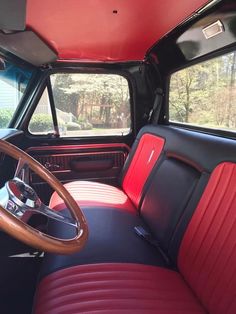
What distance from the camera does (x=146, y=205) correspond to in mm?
2025

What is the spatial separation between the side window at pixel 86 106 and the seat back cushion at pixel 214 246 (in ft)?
5.67

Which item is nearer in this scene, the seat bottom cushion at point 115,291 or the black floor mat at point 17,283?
the seat bottom cushion at point 115,291

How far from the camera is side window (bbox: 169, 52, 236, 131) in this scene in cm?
189

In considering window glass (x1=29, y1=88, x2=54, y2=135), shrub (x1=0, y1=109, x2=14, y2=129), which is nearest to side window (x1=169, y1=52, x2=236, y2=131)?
window glass (x1=29, y1=88, x2=54, y2=135)

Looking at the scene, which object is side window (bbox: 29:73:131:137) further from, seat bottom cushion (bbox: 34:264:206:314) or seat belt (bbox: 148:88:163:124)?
seat bottom cushion (bbox: 34:264:206:314)

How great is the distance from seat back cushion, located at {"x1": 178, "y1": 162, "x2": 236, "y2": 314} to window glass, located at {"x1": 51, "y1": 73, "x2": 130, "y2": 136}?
1728 mm

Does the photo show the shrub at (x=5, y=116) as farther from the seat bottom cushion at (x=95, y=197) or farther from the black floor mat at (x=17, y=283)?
the black floor mat at (x=17, y=283)

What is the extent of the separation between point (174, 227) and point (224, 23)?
1083mm

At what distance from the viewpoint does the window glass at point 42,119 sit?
280cm

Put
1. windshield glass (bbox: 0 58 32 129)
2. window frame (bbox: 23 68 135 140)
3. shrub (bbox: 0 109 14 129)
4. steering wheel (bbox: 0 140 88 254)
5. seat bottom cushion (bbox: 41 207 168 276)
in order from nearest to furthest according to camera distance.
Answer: steering wheel (bbox: 0 140 88 254) < seat bottom cushion (bbox: 41 207 168 276) < windshield glass (bbox: 0 58 32 129) < shrub (bbox: 0 109 14 129) < window frame (bbox: 23 68 135 140)

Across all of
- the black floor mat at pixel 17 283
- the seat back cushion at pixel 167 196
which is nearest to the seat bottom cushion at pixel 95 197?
the seat back cushion at pixel 167 196

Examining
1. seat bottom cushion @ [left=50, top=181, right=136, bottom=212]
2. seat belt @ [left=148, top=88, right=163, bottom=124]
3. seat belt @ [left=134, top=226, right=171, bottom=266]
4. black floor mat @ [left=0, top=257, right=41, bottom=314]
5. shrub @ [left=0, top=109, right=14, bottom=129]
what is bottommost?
black floor mat @ [left=0, top=257, right=41, bottom=314]

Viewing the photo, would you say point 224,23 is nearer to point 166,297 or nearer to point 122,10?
point 122,10

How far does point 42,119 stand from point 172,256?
1.78 m
